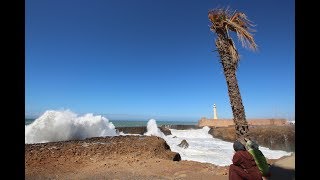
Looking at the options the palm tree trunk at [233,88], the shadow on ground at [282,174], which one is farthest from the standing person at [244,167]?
the palm tree trunk at [233,88]

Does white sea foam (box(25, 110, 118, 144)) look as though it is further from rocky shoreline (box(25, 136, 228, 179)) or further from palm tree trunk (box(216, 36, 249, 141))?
palm tree trunk (box(216, 36, 249, 141))

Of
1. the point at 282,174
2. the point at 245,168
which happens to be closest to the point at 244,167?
the point at 245,168

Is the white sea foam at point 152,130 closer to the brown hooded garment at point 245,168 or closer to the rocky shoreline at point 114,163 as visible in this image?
the rocky shoreline at point 114,163

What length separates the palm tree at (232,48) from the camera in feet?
28.2

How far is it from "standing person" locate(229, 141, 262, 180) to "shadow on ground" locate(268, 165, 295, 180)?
2597 millimetres

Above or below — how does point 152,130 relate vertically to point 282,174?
below

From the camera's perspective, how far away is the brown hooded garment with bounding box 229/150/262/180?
520 centimetres

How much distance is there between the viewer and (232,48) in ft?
30.0

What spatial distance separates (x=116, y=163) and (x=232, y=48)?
6.37m

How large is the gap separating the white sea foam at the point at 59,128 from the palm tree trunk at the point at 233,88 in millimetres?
15692

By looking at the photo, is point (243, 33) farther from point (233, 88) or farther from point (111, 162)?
point (111, 162)

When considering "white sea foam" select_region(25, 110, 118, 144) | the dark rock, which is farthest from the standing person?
the dark rock
